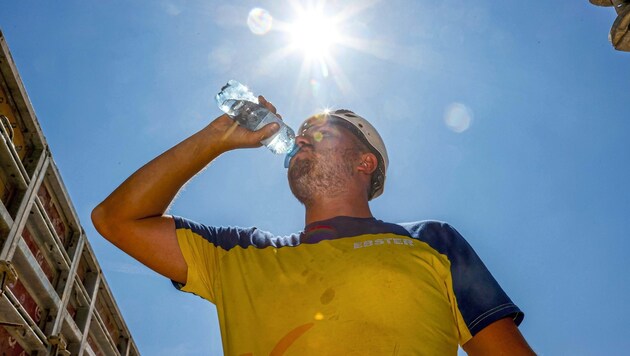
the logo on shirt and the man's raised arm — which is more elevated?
the man's raised arm

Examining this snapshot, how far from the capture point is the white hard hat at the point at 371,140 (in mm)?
2859

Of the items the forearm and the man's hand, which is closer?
the forearm

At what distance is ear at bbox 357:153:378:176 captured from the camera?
9.19 feet

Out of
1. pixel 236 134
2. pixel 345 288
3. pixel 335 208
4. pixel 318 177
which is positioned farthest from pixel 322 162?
pixel 345 288

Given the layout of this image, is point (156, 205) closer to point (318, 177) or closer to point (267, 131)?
point (267, 131)

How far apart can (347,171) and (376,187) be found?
1.38ft

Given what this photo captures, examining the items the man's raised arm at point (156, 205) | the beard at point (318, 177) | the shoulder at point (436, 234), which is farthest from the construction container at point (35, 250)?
the shoulder at point (436, 234)

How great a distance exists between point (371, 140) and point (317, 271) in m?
1.39

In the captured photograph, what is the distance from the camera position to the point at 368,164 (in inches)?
113

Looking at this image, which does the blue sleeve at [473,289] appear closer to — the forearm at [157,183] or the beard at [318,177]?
the beard at [318,177]

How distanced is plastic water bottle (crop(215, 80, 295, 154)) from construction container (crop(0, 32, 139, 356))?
2.85m

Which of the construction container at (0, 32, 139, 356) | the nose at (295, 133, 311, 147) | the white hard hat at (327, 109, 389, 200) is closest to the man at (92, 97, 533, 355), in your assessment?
the nose at (295, 133, 311, 147)

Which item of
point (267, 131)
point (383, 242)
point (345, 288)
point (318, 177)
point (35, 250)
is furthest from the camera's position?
point (35, 250)

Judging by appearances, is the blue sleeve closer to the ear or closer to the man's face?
the man's face
